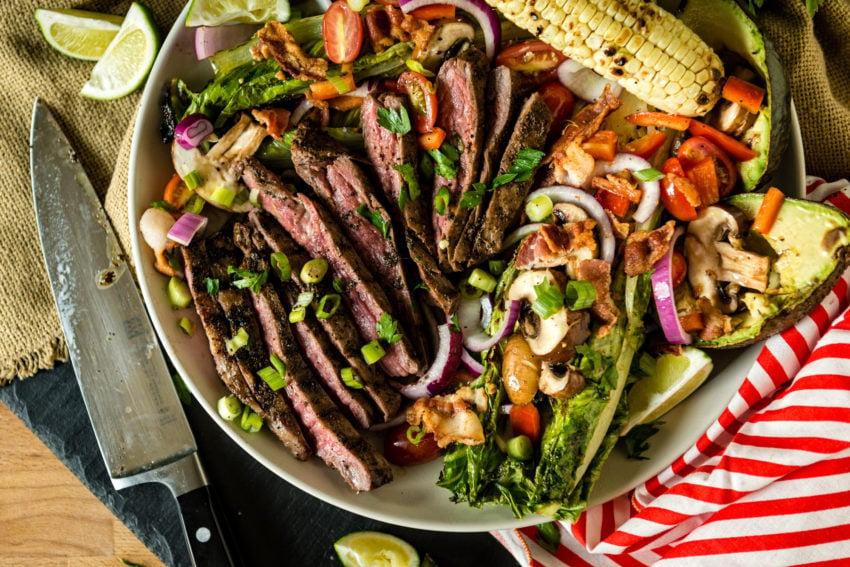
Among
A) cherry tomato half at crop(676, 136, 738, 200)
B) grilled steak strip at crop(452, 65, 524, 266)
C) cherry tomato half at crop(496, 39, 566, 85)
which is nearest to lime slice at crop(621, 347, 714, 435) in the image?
cherry tomato half at crop(676, 136, 738, 200)

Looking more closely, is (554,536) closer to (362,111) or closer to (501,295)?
(501,295)

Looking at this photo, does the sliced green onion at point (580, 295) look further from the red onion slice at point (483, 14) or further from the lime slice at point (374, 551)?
the lime slice at point (374, 551)

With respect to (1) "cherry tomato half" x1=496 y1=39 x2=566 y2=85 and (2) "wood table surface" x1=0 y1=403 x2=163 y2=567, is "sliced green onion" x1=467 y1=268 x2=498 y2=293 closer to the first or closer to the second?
(1) "cherry tomato half" x1=496 y1=39 x2=566 y2=85

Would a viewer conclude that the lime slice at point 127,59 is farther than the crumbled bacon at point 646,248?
Yes

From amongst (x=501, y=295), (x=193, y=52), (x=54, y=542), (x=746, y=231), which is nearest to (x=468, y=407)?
(x=501, y=295)

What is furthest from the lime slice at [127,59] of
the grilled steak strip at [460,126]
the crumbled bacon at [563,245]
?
the crumbled bacon at [563,245]
